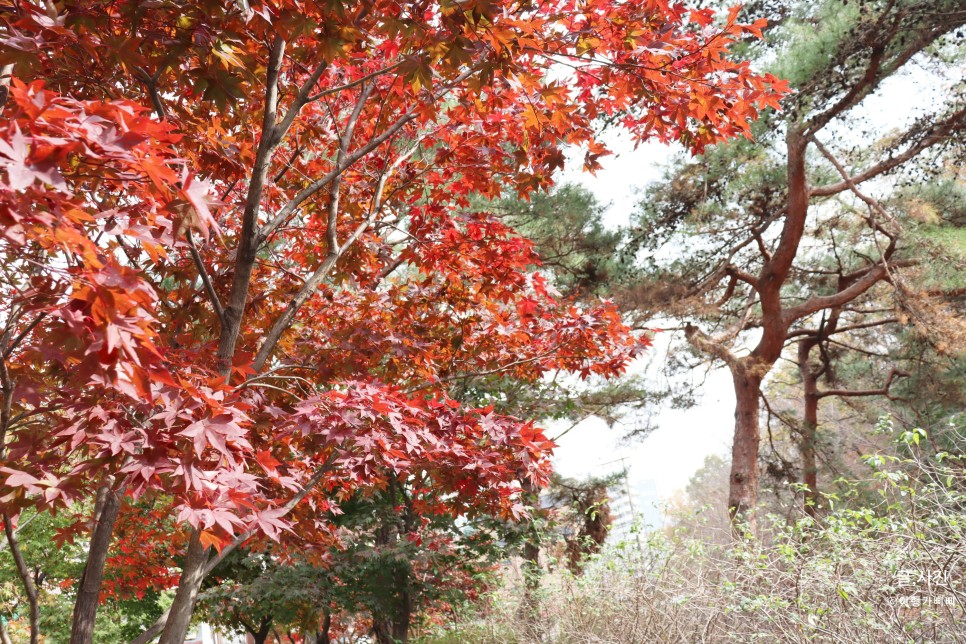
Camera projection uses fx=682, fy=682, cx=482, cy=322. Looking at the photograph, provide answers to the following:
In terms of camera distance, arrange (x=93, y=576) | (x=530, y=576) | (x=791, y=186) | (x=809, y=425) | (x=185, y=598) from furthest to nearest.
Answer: (x=809, y=425) → (x=791, y=186) → (x=530, y=576) → (x=93, y=576) → (x=185, y=598)

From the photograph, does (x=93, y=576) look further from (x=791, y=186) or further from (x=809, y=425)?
(x=809, y=425)

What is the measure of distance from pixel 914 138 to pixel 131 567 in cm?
983

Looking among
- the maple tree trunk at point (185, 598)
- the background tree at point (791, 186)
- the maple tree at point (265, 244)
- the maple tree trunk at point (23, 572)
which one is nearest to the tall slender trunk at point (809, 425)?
the background tree at point (791, 186)

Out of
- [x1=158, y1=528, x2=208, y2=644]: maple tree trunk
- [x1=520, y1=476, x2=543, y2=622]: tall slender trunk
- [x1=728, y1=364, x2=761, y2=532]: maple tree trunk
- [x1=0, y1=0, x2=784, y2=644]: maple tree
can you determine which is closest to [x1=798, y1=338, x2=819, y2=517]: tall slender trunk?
[x1=728, y1=364, x2=761, y2=532]: maple tree trunk

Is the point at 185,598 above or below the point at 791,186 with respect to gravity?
below

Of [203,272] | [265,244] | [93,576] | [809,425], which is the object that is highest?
[809,425]

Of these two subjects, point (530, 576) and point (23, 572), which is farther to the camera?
point (530, 576)

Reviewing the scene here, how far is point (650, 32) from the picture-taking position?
2.74 metres

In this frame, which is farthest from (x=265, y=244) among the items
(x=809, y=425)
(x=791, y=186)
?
(x=809, y=425)

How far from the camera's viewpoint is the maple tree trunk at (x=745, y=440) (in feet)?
26.8

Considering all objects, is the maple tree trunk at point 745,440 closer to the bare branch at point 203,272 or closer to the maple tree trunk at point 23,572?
the bare branch at point 203,272

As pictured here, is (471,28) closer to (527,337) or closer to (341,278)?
(341,278)

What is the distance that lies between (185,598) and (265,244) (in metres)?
1.65

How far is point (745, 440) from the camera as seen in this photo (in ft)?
27.5
